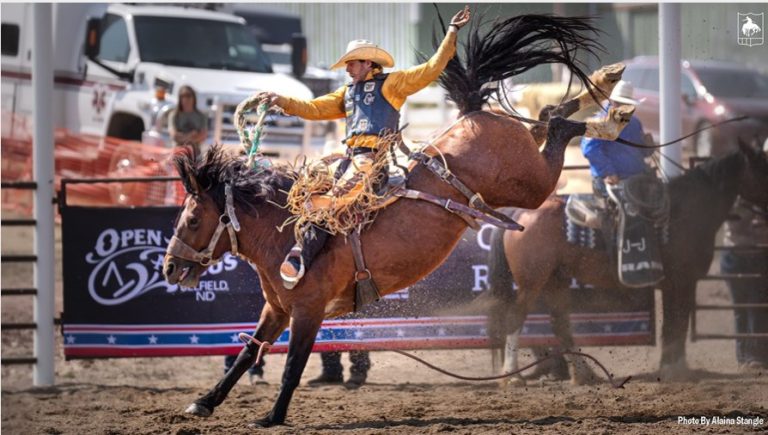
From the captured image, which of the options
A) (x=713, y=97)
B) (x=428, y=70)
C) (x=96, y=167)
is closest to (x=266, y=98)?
(x=428, y=70)

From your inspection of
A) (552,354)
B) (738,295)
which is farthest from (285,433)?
(738,295)

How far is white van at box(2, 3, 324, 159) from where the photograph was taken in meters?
13.5

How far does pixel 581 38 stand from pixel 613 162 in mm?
1519

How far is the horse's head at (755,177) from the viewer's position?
7.90 meters

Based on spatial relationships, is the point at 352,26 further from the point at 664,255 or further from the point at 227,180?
the point at 227,180

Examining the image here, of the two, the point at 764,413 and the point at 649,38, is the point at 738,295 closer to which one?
the point at 764,413

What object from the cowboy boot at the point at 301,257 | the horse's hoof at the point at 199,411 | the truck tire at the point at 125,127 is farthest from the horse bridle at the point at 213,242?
the truck tire at the point at 125,127

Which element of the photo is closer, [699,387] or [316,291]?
[316,291]

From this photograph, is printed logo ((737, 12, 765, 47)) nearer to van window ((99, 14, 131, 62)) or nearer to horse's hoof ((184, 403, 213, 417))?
horse's hoof ((184, 403, 213, 417))

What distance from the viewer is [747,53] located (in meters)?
12.9

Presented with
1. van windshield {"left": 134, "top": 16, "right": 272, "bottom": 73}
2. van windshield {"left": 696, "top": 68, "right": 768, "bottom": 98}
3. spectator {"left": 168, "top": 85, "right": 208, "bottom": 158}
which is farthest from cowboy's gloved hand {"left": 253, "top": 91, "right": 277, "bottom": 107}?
van windshield {"left": 696, "top": 68, "right": 768, "bottom": 98}

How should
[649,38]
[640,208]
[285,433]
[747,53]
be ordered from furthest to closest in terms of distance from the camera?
1. [649,38]
2. [747,53]
3. [640,208]
4. [285,433]

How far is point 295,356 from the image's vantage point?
6219 mm

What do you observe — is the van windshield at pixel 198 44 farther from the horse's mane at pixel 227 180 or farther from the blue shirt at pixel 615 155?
the horse's mane at pixel 227 180
